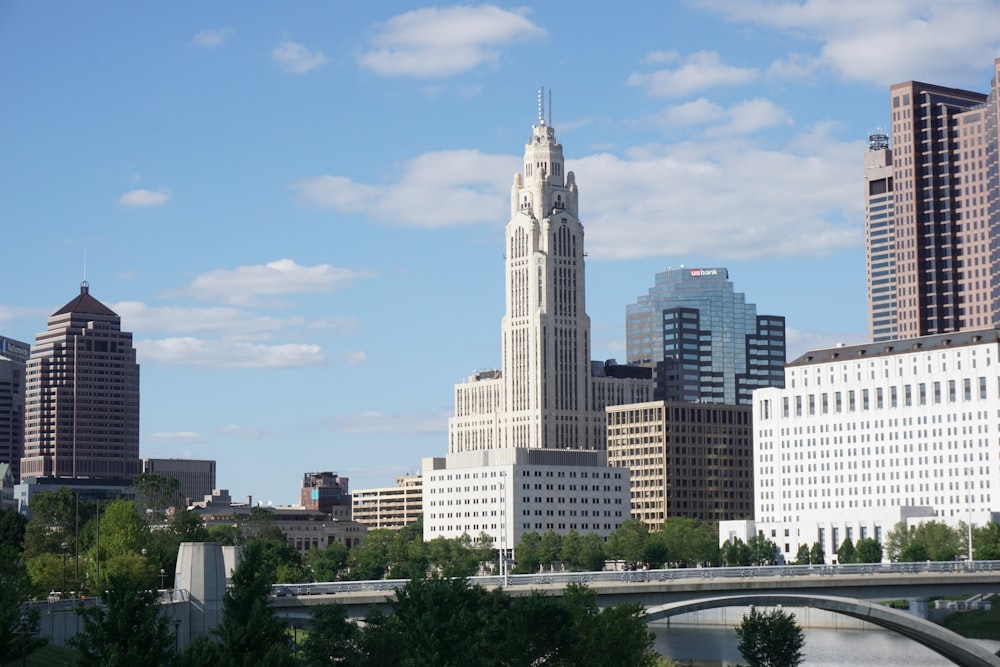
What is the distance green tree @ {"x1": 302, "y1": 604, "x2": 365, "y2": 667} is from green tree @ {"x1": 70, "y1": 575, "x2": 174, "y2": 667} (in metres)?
17.2

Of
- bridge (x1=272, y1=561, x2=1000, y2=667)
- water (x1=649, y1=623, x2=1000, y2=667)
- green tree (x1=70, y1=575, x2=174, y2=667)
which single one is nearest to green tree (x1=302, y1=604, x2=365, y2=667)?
bridge (x1=272, y1=561, x2=1000, y2=667)

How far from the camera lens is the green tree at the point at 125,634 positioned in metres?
70.9

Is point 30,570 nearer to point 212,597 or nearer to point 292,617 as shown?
point 292,617

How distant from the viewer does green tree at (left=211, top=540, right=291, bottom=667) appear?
77.5 m

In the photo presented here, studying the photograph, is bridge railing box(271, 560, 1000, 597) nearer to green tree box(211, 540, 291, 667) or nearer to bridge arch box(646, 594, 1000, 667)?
bridge arch box(646, 594, 1000, 667)

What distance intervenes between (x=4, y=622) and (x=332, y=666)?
60.2ft

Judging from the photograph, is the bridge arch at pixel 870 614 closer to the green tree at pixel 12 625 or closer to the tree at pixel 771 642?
the tree at pixel 771 642

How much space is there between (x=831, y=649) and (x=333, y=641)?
8405cm

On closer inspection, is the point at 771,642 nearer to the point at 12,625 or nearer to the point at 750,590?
the point at 750,590

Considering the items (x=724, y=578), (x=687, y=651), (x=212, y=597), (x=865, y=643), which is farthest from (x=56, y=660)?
(x=865, y=643)

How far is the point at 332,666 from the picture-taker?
87688 millimetres

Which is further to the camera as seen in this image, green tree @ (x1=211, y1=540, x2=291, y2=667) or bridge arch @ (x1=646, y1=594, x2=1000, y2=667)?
bridge arch @ (x1=646, y1=594, x2=1000, y2=667)

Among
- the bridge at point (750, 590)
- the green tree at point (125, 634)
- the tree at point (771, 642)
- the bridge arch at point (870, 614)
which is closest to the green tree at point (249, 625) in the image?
the green tree at point (125, 634)

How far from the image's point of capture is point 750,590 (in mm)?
118875
